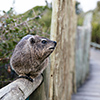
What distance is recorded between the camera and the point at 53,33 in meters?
1.84

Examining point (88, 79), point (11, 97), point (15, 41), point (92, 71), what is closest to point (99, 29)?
point (92, 71)

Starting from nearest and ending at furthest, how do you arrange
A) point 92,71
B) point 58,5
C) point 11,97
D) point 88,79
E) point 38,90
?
point 11,97
point 38,90
point 58,5
point 88,79
point 92,71

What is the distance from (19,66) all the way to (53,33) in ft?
1.99

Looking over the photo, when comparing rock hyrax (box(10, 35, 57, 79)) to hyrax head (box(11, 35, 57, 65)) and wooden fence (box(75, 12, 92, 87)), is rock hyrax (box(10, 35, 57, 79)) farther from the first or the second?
wooden fence (box(75, 12, 92, 87))

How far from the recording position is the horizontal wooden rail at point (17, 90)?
1.04 meters

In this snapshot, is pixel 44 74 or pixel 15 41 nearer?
pixel 44 74

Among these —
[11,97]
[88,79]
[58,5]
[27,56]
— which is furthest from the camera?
[88,79]

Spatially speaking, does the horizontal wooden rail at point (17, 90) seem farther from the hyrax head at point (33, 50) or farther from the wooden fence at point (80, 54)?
the wooden fence at point (80, 54)

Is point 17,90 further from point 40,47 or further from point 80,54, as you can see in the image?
point 80,54

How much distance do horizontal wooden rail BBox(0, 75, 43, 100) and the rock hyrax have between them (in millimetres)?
95

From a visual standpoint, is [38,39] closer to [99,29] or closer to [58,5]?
[58,5]

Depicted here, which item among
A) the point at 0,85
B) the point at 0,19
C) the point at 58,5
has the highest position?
the point at 58,5

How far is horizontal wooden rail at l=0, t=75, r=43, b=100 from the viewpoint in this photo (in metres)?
1.04

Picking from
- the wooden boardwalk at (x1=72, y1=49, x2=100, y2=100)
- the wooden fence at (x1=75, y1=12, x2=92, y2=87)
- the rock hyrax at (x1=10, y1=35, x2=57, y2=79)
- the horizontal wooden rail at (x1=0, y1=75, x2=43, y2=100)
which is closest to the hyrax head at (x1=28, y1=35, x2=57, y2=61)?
the rock hyrax at (x1=10, y1=35, x2=57, y2=79)
